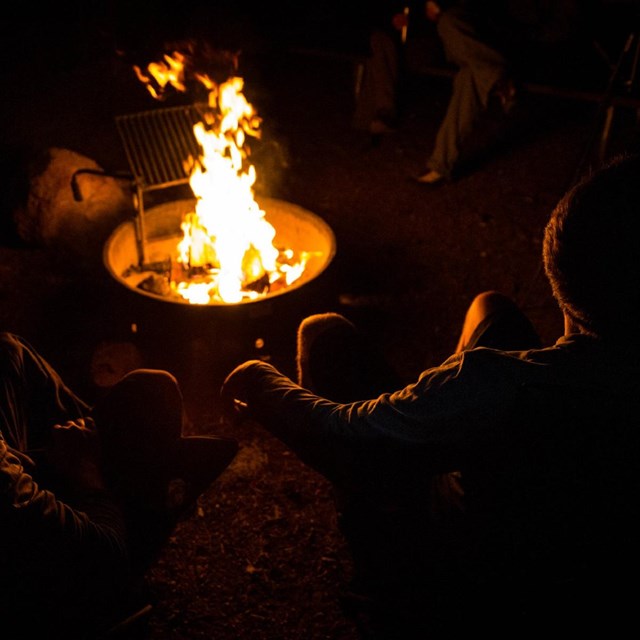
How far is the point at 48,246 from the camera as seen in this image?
554 cm

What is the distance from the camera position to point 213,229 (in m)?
4.64

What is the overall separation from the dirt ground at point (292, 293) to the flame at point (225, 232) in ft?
1.62

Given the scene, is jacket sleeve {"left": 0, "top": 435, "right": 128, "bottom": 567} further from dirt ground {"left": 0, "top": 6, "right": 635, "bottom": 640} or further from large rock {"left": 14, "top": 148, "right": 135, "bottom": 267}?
large rock {"left": 14, "top": 148, "right": 135, "bottom": 267}

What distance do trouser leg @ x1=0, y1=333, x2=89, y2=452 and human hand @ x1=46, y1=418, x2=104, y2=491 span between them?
205 mm

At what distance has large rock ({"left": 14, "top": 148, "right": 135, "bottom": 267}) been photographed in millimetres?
5496

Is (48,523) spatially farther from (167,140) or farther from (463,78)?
(463,78)

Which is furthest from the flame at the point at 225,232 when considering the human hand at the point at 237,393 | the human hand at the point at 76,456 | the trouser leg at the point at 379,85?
the trouser leg at the point at 379,85

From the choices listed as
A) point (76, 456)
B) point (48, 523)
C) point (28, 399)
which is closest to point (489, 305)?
point (76, 456)

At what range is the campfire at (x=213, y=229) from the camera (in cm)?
447

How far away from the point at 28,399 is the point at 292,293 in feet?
5.48

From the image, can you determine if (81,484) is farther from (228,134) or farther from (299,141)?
(299,141)

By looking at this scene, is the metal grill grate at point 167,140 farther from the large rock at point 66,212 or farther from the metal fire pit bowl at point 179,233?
the large rock at point 66,212

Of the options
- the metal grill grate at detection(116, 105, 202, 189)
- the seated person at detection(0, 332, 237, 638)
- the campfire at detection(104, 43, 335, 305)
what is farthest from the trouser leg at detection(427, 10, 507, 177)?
the seated person at detection(0, 332, 237, 638)

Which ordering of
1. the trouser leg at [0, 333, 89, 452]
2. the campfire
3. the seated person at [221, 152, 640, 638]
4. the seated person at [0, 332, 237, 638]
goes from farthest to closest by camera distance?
1. the campfire
2. the trouser leg at [0, 333, 89, 452]
3. the seated person at [0, 332, 237, 638]
4. the seated person at [221, 152, 640, 638]
